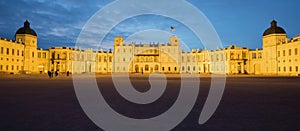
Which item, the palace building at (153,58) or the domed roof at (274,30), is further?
the domed roof at (274,30)

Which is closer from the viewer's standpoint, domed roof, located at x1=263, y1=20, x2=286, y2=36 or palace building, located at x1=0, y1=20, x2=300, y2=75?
palace building, located at x1=0, y1=20, x2=300, y2=75

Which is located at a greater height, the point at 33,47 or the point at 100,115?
the point at 33,47

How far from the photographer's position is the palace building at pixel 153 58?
60000 mm

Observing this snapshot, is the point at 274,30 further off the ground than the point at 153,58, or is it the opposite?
the point at 274,30

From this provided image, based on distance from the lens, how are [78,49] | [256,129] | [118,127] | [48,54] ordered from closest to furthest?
[256,129] < [118,127] < [48,54] < [78,49]

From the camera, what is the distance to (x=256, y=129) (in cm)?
468

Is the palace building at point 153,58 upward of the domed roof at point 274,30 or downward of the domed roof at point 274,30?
downward

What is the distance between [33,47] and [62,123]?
243ft

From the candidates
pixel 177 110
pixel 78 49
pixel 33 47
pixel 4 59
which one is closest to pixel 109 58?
pixel 78 49

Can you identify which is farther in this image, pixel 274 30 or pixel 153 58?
pixel 153 58

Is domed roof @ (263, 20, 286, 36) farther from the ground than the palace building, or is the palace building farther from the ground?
domed roof @ (263, 20, 286, 36)

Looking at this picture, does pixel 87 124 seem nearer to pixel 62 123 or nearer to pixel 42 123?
pixel 62 123

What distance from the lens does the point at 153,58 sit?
297 ft

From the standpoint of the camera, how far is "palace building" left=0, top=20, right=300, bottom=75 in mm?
60000
